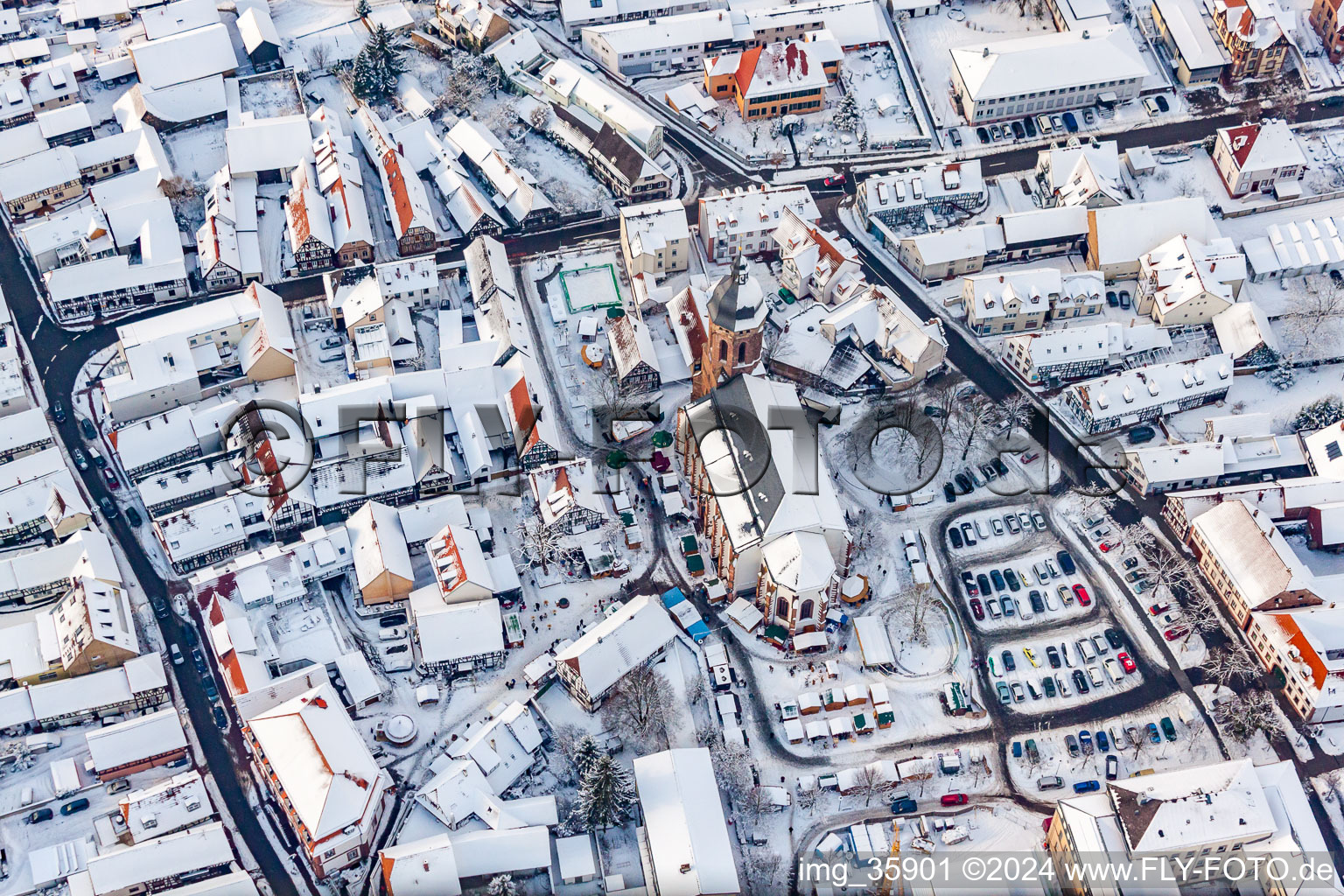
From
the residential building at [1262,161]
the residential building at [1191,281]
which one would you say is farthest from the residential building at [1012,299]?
the residential building at [1262,161]

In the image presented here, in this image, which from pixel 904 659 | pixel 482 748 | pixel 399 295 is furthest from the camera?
pixel 399 295

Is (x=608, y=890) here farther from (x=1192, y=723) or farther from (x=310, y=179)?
(x=310, y=179)

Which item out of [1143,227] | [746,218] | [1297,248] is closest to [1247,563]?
[1143,227]

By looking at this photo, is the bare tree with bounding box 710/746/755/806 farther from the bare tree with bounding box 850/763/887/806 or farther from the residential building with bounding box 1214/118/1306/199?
the residential building with bounding box 1214/118/1306/199

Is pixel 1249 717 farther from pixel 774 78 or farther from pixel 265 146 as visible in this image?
pixel 265 146

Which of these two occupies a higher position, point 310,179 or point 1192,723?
point 310,179

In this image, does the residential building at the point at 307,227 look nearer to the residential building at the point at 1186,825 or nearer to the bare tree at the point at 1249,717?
the residential building at the point at 1186,825

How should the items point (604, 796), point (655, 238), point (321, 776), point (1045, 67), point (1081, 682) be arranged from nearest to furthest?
1. point (604, 796)
2. point (321, 776)
3. point (1081, 682)
4. point (655, 238)
5. point (1045, 67)

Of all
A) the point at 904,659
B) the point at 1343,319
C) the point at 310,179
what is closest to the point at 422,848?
the point at 904,659
